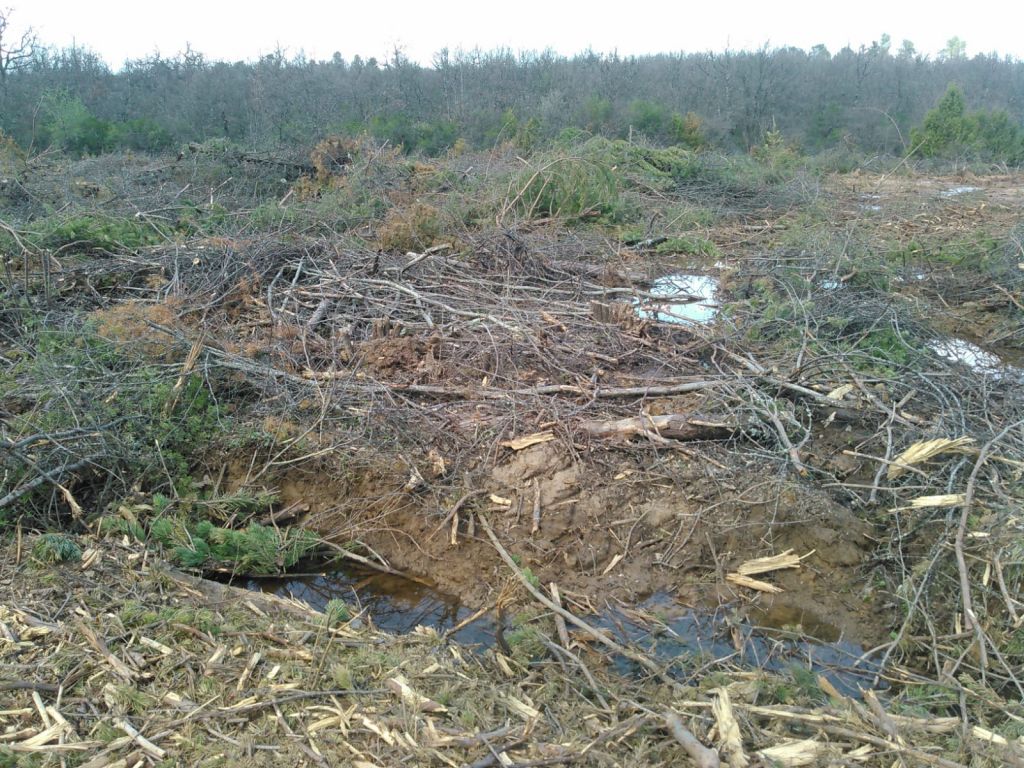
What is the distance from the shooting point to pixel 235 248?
7129mm

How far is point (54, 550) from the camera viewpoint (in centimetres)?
363

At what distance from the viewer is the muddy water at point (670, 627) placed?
3254 millimetres

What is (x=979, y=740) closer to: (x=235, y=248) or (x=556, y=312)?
(x=556, y=312)

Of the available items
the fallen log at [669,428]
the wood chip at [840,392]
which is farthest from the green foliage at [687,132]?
the fallen log at [669,428]

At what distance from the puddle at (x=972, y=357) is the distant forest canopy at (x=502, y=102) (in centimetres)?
913

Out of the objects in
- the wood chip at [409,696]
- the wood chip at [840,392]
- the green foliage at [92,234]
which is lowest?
the wood chip at [409,696]

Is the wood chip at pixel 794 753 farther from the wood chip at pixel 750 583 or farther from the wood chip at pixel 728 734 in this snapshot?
the wood chip at pixel 750 583

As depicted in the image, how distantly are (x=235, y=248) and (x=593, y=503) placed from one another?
468 centimetres

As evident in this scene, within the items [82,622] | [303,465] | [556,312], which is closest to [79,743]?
[82,622]

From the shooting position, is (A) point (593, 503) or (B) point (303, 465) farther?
(B) point (303, 465)

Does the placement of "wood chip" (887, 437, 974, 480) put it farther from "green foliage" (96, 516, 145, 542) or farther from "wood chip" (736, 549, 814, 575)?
"green foliage" (96, 516, 145, 542)

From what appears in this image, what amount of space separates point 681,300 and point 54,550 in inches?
210

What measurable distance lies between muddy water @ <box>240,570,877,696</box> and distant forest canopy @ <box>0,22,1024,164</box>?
41.9 feet

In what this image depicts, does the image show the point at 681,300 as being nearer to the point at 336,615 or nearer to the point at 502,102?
the point at 336,615
